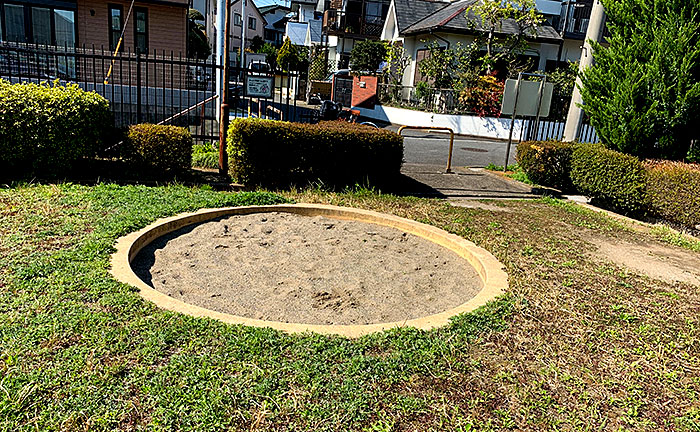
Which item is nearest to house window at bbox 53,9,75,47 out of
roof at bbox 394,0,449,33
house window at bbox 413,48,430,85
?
house window at bbox 413,48,430,85

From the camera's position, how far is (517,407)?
3354 millimetres

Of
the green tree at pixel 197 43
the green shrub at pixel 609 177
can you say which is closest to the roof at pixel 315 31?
the green tree at pixel 197 43

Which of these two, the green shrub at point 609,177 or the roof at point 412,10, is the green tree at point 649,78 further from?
the roof at point 412,10

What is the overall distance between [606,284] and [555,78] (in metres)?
20.3

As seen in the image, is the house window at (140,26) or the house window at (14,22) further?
the house window at (140,26)

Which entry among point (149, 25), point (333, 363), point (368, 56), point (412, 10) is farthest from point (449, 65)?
point (333, 363)

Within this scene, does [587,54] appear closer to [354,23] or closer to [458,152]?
[458,152]

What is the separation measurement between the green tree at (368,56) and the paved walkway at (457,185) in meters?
23.7

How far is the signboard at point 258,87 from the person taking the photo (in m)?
9.75

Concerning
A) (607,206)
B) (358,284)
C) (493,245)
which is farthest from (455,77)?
(358,284)

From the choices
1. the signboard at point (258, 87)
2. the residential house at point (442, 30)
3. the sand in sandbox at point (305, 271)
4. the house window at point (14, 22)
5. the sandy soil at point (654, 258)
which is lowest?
the sand in sandbox at point (305, 271)

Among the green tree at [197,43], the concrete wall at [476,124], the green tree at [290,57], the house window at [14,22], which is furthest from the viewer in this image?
the green tree at [290,57]

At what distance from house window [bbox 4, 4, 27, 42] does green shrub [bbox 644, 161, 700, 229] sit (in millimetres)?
20931

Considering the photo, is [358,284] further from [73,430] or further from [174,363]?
[73,430]
